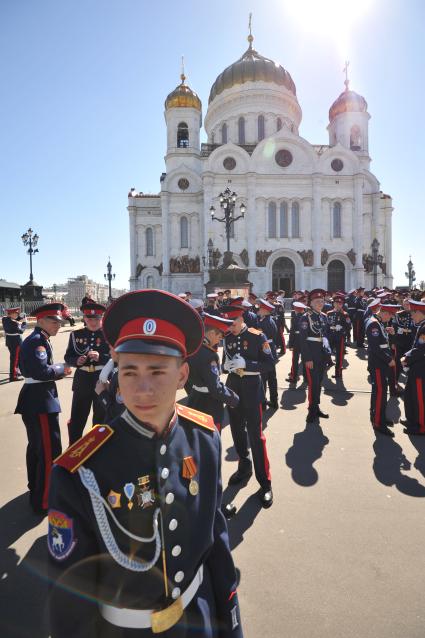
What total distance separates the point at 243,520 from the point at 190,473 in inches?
95.7

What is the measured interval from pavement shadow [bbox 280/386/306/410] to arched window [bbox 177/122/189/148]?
116 ft

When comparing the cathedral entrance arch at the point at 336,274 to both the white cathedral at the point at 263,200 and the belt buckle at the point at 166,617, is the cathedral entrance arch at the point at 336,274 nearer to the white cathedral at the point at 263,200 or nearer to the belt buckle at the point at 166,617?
the white cathedral at the point at 263,200

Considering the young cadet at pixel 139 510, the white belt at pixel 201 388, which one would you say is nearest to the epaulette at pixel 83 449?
the young cadet at pixel 139 510

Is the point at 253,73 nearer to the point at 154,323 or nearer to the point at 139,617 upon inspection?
the point at 154,323

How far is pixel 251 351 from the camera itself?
4.46 meters

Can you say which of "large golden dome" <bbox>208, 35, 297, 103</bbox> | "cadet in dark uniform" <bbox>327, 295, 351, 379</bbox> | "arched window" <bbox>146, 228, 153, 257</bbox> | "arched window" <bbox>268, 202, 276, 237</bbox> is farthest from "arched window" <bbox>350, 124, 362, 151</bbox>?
"cadet in dark uniform" <bbox>327, 295, 351, 379</bbox>

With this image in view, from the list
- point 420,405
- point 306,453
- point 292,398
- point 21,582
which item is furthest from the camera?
point 292,398

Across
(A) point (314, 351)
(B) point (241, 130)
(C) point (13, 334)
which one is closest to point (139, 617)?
(A) point (314, 351)

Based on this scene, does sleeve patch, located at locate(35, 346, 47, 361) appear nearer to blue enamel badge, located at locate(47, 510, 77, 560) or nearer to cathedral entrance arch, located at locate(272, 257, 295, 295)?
blue enamel badge, located at locate(47, 510, 77, 560)

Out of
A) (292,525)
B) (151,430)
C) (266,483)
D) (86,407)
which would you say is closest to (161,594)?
(151,430)

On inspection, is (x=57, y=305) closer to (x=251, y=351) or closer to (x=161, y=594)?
(x=251, y=351)

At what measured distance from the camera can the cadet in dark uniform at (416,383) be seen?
5539mm

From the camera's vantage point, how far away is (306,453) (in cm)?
483

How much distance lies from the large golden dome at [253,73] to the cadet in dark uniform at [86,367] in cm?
4080
